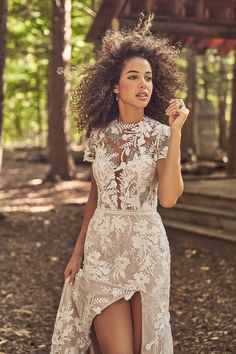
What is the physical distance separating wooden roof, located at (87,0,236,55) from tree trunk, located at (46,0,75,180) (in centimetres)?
224

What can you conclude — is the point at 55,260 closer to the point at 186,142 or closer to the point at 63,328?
the point at 63,328

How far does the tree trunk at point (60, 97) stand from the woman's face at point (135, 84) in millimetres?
10009

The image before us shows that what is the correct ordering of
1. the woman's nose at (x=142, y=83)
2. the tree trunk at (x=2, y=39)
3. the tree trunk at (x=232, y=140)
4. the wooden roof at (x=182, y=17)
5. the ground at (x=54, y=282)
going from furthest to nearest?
the tree trunk at (x=232, y=140)
the wooden roof at (x=182, y=17)
the tree trunk at (x=2, y=39)
the ground at (x=54, y=282)
the woman's nose at (x=142, y=83)

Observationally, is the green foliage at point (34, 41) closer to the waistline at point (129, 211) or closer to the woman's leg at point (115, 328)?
the waistline at point (129, 211)

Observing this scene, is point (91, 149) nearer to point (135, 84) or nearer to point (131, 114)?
point (131, 114)

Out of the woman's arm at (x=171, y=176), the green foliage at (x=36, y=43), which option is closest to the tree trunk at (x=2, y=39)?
the green foliage at (x=36, y=43)

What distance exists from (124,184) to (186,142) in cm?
1389

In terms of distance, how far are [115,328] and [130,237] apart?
45cm

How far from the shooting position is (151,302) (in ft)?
11.4

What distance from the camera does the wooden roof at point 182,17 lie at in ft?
32.1

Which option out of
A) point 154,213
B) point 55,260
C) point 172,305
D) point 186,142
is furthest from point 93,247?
point 186,142

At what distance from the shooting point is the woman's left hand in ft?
11.2

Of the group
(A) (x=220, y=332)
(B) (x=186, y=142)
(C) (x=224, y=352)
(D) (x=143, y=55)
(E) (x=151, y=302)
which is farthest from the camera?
(B) (x=186, y=142)

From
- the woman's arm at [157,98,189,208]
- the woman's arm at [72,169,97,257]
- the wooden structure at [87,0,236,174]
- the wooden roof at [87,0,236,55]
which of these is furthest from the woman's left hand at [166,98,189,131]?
the wooden roof at [87,0,236,55]
